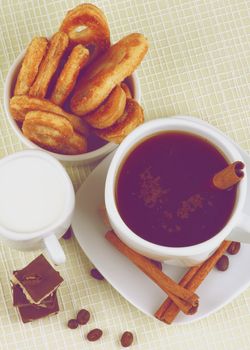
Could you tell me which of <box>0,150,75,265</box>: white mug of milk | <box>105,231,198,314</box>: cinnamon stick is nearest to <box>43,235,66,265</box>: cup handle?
<box>0,150,75,265</box>: white mug of milk

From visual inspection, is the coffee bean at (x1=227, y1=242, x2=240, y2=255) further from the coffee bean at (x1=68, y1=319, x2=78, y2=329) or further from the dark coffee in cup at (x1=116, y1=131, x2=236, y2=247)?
the coffee bean at (x1=68, y1=319, x2=78, y2=329)

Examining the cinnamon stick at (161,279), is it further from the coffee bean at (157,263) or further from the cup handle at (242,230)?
the cup handle at (242,230)

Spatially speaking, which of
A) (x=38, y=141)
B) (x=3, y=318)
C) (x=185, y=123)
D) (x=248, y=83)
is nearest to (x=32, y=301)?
(x=3, y=318)

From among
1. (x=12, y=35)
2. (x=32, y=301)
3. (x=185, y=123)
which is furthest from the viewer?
(x=12, y=35)

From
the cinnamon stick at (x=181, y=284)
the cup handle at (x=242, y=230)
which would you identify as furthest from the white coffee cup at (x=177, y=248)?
the cinnamon stick at (x=181, y=284)

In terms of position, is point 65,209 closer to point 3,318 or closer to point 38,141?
point 38,141
